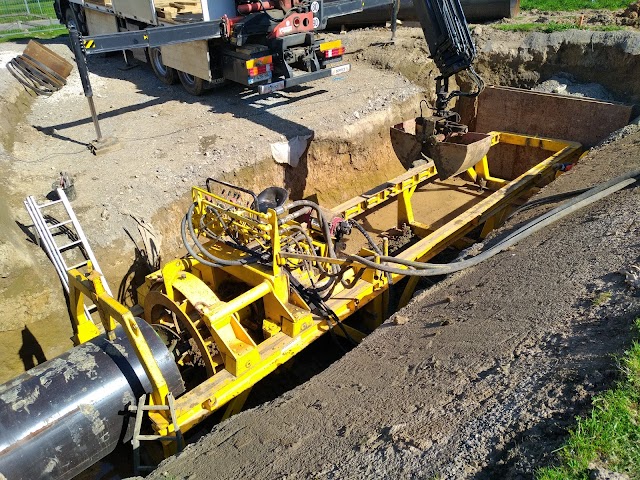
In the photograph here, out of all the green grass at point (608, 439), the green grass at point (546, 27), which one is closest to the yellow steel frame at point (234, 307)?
the green grass at point (608, 439)

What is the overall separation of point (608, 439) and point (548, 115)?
834 centimetres

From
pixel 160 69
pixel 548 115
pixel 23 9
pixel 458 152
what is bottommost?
pixel 548 115

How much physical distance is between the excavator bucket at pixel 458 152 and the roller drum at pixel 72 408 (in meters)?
4.76

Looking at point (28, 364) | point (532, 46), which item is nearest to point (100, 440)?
point (28, 364)

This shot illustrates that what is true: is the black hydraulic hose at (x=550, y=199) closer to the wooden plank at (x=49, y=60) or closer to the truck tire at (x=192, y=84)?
the truck tire at (x=192, y=84)

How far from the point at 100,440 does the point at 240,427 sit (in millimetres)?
1149

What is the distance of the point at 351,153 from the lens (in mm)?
9891

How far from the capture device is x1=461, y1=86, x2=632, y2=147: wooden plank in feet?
30.0

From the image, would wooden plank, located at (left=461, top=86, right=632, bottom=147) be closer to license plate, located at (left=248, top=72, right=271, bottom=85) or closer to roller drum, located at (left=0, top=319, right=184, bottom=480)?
license plate, located at (left=248, top=72, right=271, bottom=85)

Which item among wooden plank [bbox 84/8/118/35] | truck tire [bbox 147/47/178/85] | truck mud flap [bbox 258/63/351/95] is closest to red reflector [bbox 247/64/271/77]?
truck mud flap [bbox 258/63/351/95]

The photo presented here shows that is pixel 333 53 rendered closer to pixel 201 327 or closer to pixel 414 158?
pixel 414 158

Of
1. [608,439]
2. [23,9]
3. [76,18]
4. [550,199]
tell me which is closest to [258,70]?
[550,199]

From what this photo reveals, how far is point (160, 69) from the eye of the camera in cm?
1228

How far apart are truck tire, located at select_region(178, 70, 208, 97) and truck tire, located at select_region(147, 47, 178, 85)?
1.22 ft
